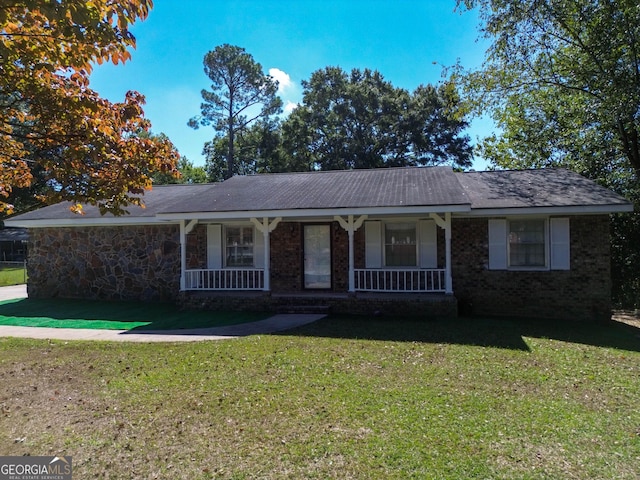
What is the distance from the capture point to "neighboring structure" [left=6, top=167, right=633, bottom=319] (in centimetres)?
1075

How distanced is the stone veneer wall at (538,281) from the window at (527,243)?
32cm

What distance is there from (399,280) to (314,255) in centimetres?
257

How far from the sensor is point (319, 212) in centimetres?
1070

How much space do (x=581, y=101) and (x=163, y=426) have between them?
17898mm

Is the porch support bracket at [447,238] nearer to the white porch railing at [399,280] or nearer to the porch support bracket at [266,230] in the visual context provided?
the white porch railing at [399,280]

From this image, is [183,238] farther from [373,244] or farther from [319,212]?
[373,244]

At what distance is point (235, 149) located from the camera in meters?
37.2

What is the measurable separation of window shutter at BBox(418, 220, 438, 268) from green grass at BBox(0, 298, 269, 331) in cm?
434

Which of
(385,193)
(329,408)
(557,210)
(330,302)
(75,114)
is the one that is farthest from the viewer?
(385,193)

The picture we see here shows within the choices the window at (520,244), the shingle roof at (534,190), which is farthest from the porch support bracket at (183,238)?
the window at (520,244)

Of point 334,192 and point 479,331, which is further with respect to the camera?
point 334,192

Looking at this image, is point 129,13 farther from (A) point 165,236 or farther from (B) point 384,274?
(A) point 165,236

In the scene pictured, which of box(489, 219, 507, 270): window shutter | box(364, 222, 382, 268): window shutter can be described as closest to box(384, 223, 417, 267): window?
box(364, 222, 382, 268): window shutter

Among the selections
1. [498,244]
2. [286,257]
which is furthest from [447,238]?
[286,257]
